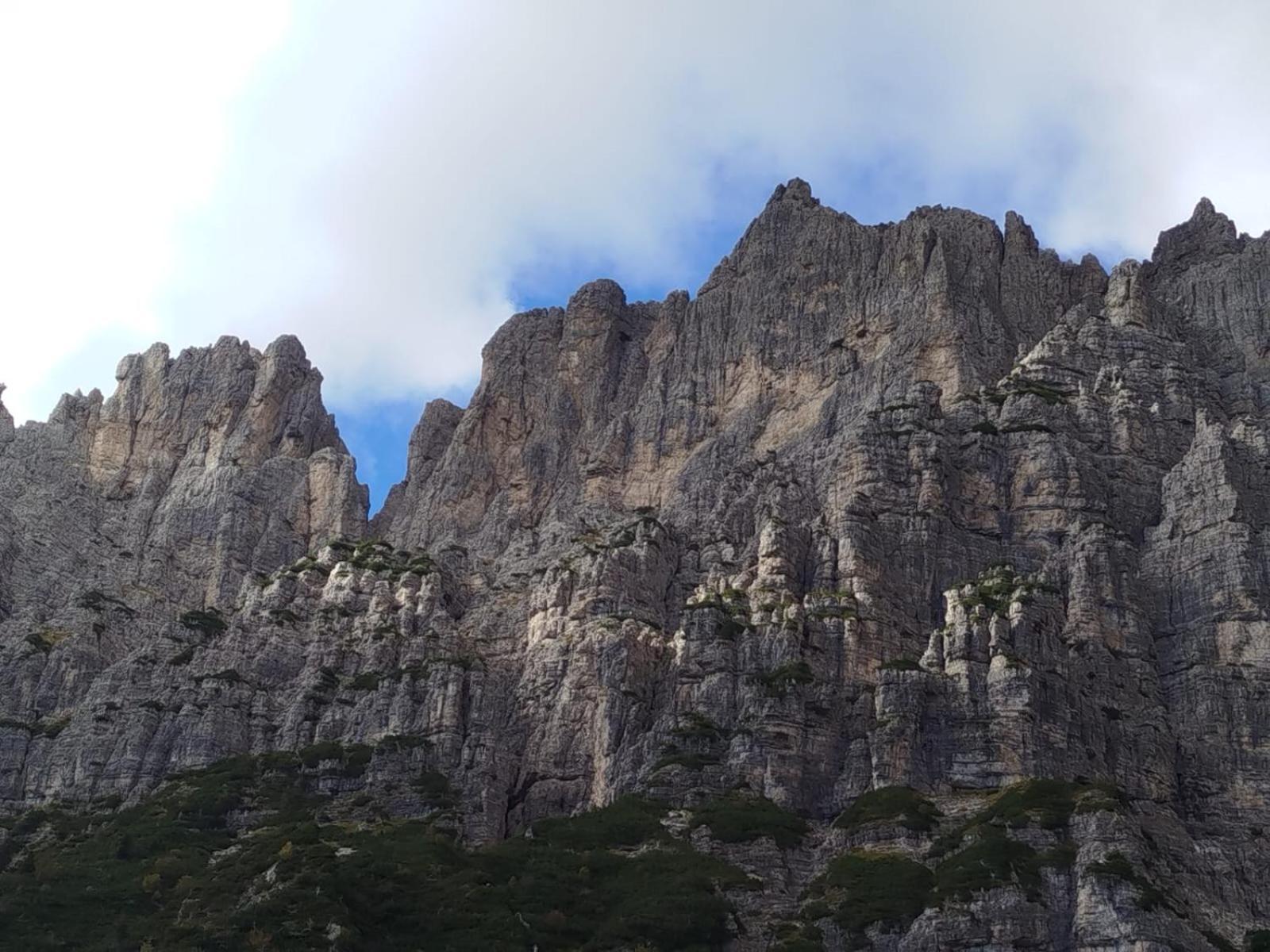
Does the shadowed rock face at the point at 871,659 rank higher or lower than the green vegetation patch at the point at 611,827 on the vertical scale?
higher

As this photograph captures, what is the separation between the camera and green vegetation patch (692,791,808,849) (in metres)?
140

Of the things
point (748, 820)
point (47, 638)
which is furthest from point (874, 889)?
point (47, 638)

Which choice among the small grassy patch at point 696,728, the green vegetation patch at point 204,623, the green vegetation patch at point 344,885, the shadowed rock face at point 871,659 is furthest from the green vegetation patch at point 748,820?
the green vegetation patch at point 204,623

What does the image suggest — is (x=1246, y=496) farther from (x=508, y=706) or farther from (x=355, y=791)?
(x=355, y=791)

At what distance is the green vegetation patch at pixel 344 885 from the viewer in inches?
5118

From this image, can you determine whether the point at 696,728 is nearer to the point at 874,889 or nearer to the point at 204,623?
the point at 874,889

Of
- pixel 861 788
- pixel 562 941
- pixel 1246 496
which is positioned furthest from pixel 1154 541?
pixel 562 941

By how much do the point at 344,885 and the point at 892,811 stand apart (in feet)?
129

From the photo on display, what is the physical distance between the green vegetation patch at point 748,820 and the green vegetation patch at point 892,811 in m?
3.59

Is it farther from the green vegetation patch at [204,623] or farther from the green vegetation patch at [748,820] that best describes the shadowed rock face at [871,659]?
the green vegetation patch at [748,820]

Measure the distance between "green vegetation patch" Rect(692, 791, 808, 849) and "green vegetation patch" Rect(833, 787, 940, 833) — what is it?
3.59 metres

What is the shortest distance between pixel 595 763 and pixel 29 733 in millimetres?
55110

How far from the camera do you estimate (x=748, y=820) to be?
14250 centimetres

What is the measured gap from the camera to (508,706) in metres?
169
